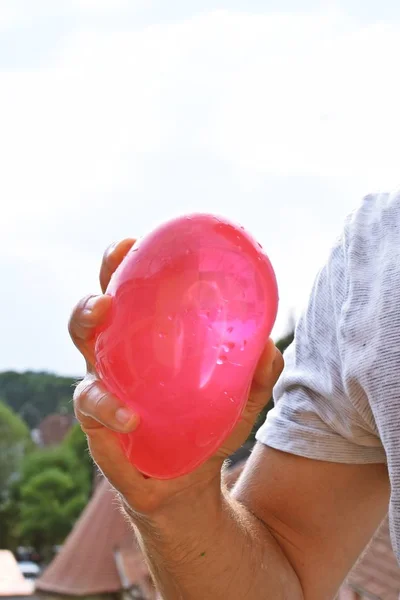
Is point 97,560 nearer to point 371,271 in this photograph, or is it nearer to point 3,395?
point 371,271

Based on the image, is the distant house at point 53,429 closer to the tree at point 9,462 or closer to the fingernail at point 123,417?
the tree at point 9,462

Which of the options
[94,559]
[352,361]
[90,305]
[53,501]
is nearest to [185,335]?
[90,305]

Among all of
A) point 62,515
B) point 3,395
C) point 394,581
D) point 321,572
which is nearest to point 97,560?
point 62,515

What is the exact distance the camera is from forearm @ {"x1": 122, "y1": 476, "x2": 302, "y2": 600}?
4.41 feet

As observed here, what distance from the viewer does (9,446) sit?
48.9 m

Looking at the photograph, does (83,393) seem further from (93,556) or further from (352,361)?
(93,556)

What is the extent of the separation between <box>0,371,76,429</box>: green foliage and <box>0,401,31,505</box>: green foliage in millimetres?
18715

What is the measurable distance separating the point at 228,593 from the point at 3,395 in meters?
73.3

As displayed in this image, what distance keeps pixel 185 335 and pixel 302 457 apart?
21.5 inches

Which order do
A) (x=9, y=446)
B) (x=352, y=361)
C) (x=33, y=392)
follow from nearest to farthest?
(x=352, y=361), (x=9, y=446), (x=33, y=392)

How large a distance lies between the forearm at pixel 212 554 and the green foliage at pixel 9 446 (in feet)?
157

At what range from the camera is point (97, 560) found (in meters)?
26.0

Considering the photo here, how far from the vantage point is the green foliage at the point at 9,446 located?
4759cm

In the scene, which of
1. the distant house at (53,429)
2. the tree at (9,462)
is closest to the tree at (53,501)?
the tree at (9,462)
